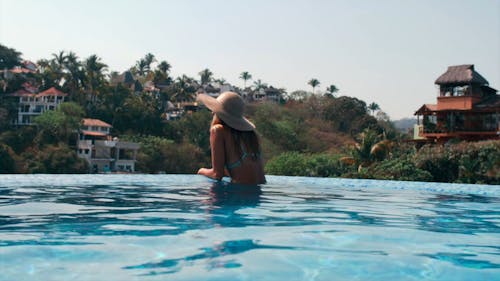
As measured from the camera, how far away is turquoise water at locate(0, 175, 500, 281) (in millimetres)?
3646

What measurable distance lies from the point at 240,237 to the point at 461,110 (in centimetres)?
3463

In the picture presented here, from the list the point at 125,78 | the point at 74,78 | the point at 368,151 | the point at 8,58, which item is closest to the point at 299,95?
the point at 125,78

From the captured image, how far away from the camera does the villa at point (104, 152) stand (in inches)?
2130

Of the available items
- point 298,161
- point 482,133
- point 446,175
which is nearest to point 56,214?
point 446,175

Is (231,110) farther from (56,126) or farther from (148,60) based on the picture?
(148,60)

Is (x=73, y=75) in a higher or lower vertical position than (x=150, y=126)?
higher

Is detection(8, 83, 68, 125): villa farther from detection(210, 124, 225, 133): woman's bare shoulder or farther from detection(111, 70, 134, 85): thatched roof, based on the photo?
detection(210, 124, 225, 133): woman's bare shoulder

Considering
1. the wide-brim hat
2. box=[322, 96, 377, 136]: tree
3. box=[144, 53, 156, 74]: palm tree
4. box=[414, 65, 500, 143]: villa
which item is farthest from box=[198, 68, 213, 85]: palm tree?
the wide-brim hat

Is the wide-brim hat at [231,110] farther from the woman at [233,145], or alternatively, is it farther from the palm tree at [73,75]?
the palm tree at [73,75]

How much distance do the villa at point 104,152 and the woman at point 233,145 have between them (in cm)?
4561

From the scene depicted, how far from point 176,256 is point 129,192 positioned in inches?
222

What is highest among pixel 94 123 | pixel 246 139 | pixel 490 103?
pixel 490 103

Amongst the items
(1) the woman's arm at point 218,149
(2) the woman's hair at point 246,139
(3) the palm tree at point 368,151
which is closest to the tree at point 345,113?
(3) the palm tree at point 368,151

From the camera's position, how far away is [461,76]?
122 feet
